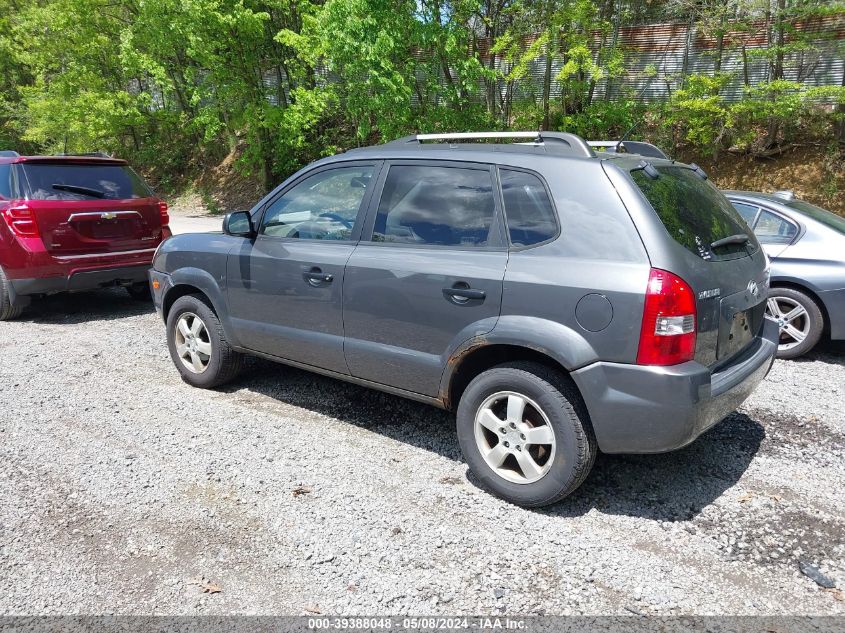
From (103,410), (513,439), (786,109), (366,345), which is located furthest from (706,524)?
(786,109)

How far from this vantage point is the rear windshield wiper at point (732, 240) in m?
3.16

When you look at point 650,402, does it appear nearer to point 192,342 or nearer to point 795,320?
point 192,342

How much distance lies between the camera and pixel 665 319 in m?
2.75

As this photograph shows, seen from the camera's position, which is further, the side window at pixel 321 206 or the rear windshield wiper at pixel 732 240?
the side window at pixel 321 206

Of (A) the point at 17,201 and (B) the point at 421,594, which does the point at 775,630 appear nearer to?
(B) the point at 421,594

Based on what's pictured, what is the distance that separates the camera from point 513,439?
3191 mm

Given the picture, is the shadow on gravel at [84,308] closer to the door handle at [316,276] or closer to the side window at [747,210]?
the door handle at [316,276]

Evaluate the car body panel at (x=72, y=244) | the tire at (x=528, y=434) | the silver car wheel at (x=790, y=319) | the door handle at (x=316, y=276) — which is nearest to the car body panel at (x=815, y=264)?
the silver car wheel at (x=790, y=319)

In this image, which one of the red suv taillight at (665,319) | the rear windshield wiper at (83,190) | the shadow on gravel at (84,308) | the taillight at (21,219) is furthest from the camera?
the shadow on gravel at (84,308)

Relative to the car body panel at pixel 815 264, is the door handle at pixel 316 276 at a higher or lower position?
higher

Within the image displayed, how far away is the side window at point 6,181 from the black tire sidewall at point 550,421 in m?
6.13

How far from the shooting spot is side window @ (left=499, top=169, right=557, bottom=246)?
3.12 metres

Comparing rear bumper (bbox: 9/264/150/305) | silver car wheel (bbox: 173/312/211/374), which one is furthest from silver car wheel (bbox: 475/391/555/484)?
rear bumper (bbox: 9/264/150/305)

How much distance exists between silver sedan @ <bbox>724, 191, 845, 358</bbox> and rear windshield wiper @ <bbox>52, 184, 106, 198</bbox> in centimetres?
718
